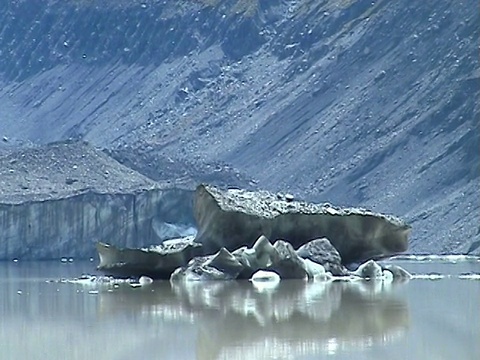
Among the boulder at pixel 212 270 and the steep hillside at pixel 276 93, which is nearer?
the boulder at pixel 212 270

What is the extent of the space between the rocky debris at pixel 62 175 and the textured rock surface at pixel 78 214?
3 cm

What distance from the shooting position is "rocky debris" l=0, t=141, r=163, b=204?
4484 cm

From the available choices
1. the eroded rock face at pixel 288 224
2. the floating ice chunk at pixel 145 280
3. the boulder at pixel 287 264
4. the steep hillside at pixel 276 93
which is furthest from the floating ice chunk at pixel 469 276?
the steep hillside at pixel 276 93

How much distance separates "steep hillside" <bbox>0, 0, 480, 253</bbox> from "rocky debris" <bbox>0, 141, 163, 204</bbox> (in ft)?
10.1

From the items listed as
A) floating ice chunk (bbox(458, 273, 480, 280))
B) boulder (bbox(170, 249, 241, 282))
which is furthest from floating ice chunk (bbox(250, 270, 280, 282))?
floating ice chunk (bbox(458, 273, 480, 280))

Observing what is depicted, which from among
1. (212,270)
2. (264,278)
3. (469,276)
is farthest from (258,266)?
(469,276)

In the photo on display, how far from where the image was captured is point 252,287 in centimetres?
1997

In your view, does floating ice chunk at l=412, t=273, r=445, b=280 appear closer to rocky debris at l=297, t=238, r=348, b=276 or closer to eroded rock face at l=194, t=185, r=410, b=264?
eroded rock face at l=194, t=185, r=410, b=264

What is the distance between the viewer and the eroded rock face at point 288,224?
21984mm

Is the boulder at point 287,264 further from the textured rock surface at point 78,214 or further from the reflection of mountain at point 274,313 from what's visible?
the textured rock surface at point 78,214

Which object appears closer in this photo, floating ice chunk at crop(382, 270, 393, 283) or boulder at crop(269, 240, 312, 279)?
boulder at crop(269, 240, 312, 279)

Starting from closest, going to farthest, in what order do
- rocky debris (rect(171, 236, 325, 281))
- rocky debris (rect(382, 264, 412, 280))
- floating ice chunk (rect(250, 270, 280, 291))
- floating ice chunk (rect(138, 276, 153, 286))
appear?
1. floating ice chunk (rect(250, 270, 280, 291))
2. rocky debris (rect(171, 236, 325, 281))
3. floating ice chunk (rect(138, 276, 153, 286))
4. rocky debris (rect(382, 264, 412, 280))

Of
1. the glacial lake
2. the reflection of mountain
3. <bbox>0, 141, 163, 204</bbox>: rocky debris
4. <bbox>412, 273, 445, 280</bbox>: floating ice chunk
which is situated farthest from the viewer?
<bbox>0, 141, 163, 204</bbox>: rocky debris

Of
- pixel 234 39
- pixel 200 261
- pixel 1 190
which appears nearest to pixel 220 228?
pixel 200 261
